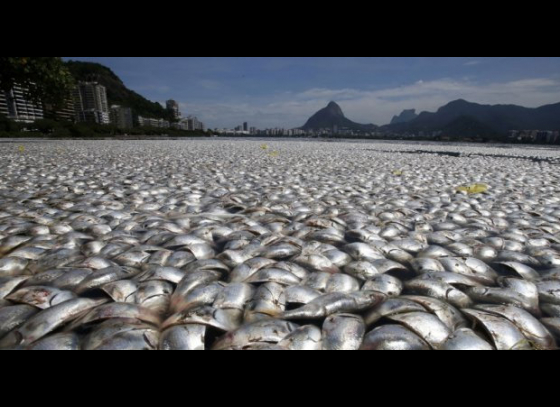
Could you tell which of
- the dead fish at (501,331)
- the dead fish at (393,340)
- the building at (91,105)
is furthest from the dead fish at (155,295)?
the building at (91,105)

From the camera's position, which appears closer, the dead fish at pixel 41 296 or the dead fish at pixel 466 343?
the dead fish at pixel 466 343

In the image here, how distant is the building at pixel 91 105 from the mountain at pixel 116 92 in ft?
14.8

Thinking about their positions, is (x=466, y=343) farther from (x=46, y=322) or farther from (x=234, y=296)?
(x=46, y=322)

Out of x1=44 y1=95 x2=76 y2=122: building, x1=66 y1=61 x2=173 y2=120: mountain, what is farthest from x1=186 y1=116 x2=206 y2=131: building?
x1=44 y1=95 x2=76 y2=122: building

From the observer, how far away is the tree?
48.6ft

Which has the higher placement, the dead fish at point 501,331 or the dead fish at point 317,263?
the dead fish at point 501,331

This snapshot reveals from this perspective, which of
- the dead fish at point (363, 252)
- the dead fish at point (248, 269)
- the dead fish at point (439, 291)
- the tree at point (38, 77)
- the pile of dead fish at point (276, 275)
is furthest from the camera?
the tree at point (38, 77)

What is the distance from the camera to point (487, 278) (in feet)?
6.24

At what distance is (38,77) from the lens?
15.6m

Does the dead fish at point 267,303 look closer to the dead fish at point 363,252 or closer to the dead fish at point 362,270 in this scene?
the dead fish at point 362,270

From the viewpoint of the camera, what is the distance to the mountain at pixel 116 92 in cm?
10862
